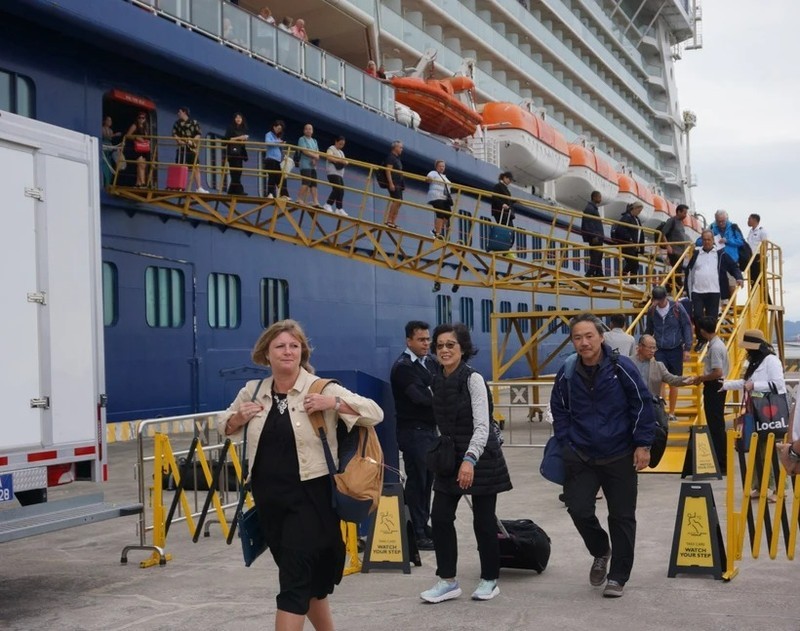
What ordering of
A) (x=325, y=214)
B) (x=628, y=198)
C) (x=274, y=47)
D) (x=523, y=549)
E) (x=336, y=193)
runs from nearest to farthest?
(x=523, y=549) → (x=325, y=214) → (x=336, y=193) → (x=274, y=47) → (x=628, y=198)

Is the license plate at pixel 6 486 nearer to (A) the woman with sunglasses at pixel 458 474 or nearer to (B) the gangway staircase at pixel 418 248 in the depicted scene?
(A) the woman with sunglasses at pixel 458 474

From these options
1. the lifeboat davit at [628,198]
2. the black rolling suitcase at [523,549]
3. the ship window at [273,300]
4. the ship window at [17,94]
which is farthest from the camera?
the lifeboat davit at [628,198]

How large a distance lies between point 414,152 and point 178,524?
16562 mm

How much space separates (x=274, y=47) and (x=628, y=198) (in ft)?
90.9

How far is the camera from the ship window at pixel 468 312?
28.6 m

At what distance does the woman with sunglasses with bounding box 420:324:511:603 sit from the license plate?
8.70 ft

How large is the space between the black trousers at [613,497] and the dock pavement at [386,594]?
0.85 feet

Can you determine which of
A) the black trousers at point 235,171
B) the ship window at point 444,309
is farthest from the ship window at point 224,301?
the ship window at point 444,309

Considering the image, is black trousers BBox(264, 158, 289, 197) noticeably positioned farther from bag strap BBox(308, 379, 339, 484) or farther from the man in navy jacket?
bag strap BBox(308, 379, 339, 484)

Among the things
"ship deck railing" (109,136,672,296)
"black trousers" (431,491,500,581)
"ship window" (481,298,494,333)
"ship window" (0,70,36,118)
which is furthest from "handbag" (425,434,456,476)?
"ship window" (481,298,494,333)

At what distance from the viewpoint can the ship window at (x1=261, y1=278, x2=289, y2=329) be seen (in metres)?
19.6

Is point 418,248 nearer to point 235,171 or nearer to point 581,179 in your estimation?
point 235,171

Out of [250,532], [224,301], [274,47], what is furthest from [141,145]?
[250,532]

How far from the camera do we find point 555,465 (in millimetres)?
6449
